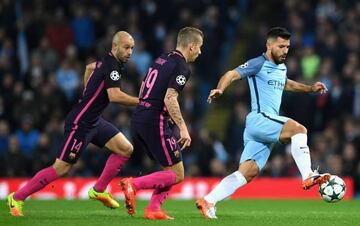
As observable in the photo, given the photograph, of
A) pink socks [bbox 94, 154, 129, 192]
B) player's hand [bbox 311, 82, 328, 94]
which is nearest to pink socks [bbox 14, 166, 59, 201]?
pink socks [bbox 94, 154, 129, 192]

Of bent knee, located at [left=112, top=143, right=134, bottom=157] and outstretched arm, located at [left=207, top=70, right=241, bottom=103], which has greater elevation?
outstretched arm, located at [left=207, top=70, right=241, bottom=103]

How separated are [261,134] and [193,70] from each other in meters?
10.5

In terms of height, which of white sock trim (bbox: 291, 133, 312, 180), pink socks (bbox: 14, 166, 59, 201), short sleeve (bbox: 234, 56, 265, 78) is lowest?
pink socks (bbox: 14, 166, 59, 201)

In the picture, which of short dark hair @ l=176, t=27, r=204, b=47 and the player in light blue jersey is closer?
short dark hair @ l=176, t=27, r=204, b=47

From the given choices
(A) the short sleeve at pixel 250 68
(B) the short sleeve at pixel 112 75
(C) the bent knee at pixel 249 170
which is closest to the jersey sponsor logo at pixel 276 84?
(A) the short sleeve at pixel 250 68

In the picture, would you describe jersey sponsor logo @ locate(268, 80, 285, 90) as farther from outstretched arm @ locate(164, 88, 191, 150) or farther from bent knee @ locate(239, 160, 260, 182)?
outstretched arm @ locate(164, 88, 191, 150)

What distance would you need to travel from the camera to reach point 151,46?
22.6 metres

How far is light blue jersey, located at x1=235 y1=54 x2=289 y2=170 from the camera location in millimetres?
11953

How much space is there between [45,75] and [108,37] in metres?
1.74

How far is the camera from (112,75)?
468 inches

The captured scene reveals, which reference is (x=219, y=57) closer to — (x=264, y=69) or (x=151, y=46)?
(x=151, y=46)

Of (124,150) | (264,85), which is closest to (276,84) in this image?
(264,85)

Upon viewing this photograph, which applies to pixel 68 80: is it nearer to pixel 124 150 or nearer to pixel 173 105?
pixel 124 150

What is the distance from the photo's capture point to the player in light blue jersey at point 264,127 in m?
11.7
